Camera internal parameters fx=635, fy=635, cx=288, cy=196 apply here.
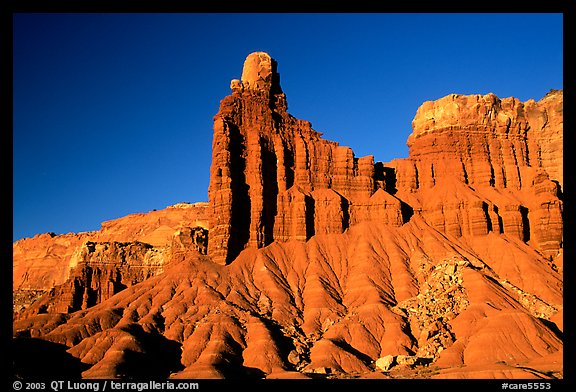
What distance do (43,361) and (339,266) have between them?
48833 mm

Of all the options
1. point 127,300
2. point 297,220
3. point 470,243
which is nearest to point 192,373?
point 127,300

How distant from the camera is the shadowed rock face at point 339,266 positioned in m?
78.7

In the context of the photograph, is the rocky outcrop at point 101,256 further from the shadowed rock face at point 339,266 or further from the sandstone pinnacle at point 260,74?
the sandstone pinnacle at point 260,74

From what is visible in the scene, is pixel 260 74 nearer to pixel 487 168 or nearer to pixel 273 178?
pixel 273 178

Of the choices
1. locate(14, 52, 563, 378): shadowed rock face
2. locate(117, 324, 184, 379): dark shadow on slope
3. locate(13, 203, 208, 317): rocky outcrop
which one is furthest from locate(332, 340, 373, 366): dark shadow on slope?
locate(13, 203, 208, 317): rocky outcrop

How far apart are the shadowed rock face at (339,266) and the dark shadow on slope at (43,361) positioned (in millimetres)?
456

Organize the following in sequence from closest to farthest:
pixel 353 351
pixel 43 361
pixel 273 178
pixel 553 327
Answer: pixel 353 351 → pixel 43 361 → pixel 553 327 → pixel 273 178

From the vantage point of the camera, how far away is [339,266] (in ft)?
353

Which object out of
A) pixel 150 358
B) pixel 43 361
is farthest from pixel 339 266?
pixel 43 361

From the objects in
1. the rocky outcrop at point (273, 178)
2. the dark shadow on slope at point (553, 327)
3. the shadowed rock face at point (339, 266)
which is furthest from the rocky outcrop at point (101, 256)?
the dark shadow on slope at point (553, 327)

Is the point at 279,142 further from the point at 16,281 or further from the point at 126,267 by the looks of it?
the point at 16,281

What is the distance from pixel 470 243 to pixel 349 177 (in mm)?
25228

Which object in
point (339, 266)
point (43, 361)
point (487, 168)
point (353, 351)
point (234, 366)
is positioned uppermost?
point (487, 168)

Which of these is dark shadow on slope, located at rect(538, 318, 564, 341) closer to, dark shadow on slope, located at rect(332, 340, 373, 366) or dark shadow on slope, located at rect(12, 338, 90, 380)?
dark shadow on slope, located at rect(332, 340, 373, 366)
